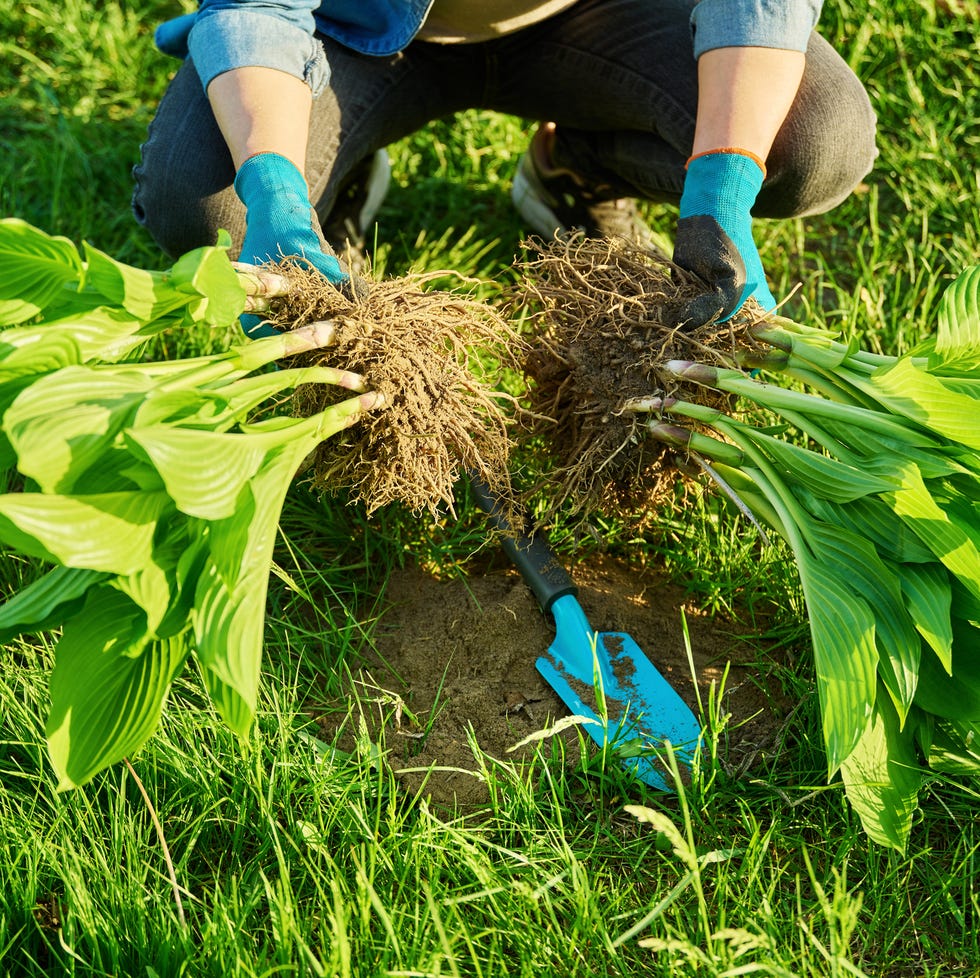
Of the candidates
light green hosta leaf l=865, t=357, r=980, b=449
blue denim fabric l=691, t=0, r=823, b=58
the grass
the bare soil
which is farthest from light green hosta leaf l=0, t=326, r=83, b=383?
blue denim fabric l=691, t=0, r=823, b=58

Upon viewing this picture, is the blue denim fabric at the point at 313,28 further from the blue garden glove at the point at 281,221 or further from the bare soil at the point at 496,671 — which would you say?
Result: the bare soil at the point at 496,671

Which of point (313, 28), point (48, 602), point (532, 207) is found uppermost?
point (313, 28)

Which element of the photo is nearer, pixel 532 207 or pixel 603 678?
pixel 603 678

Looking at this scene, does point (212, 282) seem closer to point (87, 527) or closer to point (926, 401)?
point (87, 527)

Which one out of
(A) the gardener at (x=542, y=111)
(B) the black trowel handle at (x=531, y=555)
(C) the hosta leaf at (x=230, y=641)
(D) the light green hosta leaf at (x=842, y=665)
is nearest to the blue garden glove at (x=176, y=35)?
(A) the gardener at (x=542, y=111)

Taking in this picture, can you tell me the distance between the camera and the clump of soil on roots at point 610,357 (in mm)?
1310

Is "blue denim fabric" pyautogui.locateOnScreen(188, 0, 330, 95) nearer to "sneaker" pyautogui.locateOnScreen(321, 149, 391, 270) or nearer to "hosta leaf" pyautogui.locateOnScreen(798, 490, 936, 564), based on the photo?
"sneaker" pyautogui.locateOnScreen(321, 149, 391, 270)

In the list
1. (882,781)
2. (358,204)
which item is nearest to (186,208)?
(358,204)

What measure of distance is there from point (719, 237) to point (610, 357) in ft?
0.74

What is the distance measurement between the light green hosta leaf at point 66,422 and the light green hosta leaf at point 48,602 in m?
0.10

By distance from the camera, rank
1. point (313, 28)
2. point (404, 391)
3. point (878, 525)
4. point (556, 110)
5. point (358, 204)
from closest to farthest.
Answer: point (878, 525), point (404, 391), point (313, 28), point (556, 110), point (358, 204)

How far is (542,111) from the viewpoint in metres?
1.82

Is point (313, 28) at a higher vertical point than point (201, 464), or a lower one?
higher

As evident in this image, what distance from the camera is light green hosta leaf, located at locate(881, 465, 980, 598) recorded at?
3.15 ft
